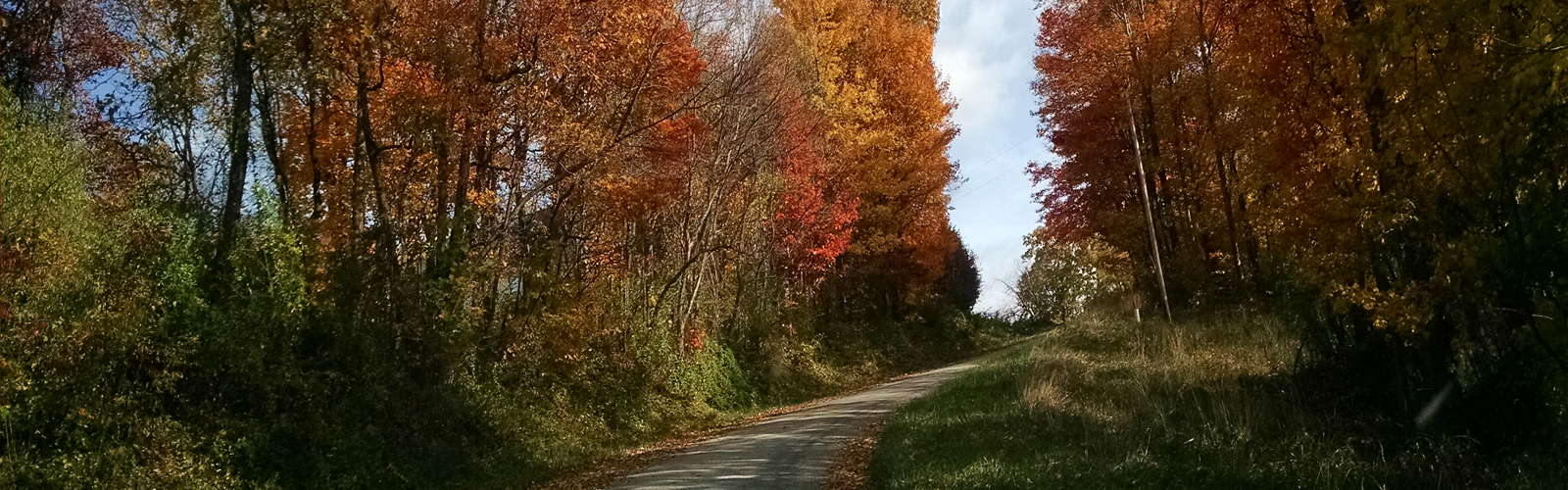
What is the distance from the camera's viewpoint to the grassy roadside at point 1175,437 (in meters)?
8.34

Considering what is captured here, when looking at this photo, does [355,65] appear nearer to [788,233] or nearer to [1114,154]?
[788,233]

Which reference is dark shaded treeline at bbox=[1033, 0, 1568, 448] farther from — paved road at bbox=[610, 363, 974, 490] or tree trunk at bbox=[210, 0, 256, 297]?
tree trunk at bbox=[210, 0, 256, 297]

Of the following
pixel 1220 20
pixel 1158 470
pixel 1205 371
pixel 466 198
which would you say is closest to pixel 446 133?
pixel 466 198

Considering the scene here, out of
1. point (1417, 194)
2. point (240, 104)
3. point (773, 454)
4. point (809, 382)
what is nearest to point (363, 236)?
point (240, 104)

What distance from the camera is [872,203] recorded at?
30.6 meters

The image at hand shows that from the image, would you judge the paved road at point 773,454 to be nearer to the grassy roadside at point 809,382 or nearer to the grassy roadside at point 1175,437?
the grassy roadside at point 809,382

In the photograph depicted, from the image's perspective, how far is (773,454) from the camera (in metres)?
12.8

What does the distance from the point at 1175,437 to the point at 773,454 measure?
215 inches

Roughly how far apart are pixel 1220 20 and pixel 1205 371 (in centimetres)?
659

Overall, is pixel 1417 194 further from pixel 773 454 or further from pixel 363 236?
pixel 363 236

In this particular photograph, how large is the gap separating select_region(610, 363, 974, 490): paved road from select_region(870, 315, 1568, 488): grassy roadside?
0.92 metres

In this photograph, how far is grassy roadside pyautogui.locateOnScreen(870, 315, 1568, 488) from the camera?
8.34m

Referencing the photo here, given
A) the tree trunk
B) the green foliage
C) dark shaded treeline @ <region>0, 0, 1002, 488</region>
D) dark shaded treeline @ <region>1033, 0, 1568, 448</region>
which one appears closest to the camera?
dark shaded treeline @ <region>1033, 0, 1568, 448</region>

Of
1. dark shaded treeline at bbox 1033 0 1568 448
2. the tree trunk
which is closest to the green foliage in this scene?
dark shaded treeline at bbox 1033 0 1568 448
